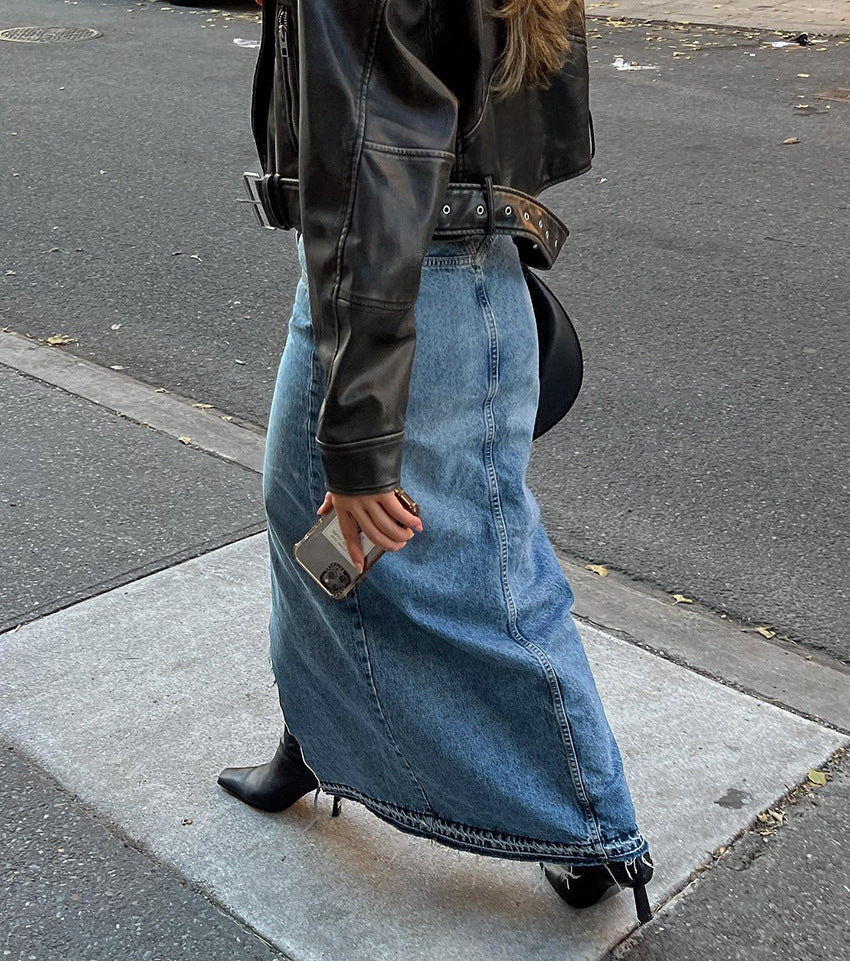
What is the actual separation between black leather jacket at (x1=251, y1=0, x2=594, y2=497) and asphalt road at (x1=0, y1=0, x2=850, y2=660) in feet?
5.88

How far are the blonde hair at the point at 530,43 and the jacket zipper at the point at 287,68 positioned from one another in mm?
279

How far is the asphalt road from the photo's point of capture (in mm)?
3748

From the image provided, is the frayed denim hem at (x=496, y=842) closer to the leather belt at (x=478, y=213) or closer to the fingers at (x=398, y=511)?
the fingers at (x=398, y=511)

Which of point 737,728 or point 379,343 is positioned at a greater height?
point 379,343

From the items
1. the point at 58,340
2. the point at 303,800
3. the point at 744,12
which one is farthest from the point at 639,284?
the point at 744,12

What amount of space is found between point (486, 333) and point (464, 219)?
188 millimetres

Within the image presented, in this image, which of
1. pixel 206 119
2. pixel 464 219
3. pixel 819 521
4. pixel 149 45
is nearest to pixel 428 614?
pixel 464 219

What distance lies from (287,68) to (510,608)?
85cm

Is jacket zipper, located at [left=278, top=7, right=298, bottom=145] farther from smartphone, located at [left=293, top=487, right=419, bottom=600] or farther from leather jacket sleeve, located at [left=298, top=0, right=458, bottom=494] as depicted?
smartphone, located at [left=293, top=487, right=419, bottom=600]

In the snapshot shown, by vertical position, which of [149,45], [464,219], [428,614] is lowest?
[149,45]

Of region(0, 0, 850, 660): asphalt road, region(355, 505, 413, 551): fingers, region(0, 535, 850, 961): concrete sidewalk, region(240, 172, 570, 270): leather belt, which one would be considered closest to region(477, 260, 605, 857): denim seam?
region(240, 172, 570, 270): leather belt

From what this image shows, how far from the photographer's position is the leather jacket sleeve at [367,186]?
166cm

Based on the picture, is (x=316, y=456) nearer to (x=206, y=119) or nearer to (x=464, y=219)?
(x=464, y=219)

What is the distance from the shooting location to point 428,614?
1.99 metres
